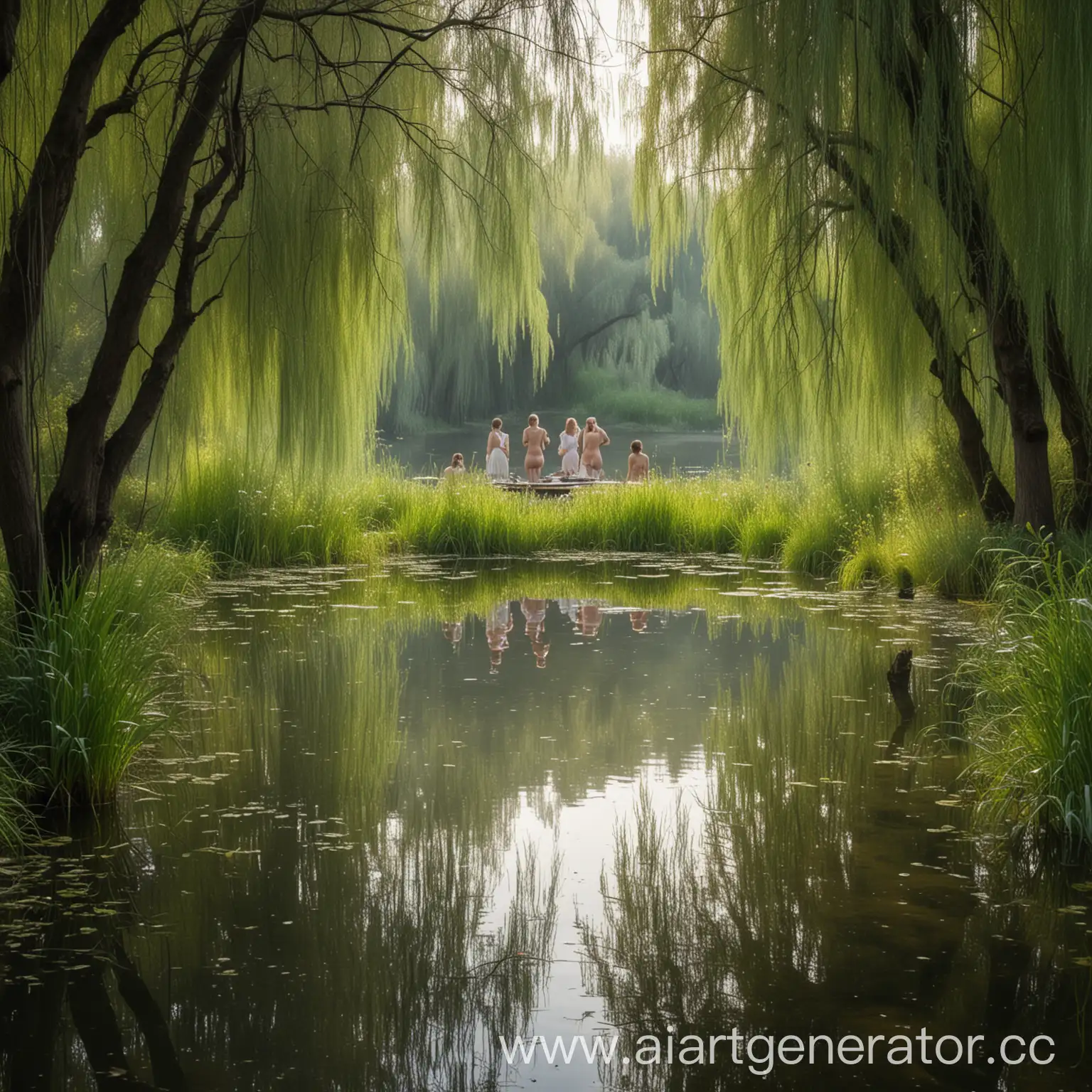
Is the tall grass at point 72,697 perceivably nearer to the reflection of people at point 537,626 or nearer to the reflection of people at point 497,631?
the reflection of people at point 497,631

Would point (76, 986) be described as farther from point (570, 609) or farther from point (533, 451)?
point (533, 451)

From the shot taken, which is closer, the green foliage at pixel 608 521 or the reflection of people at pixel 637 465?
the green foliage at pixel 608 521

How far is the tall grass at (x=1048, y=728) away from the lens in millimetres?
3893

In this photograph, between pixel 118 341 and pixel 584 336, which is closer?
pixel 118 341

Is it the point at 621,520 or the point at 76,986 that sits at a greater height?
the point at 621,520

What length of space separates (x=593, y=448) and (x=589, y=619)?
1190 centimetres

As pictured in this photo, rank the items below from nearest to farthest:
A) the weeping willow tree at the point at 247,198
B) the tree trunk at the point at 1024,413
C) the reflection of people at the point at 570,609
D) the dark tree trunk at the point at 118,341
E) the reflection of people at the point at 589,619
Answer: the weeping willow tree at the point at 247,198, the dark tree trunk at the point at 118,341, the tree trunk at the point at 1024,413, the reflection of people at the point at 589,619, the reflection of people at the point at 570,609

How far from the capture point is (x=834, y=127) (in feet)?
16.2

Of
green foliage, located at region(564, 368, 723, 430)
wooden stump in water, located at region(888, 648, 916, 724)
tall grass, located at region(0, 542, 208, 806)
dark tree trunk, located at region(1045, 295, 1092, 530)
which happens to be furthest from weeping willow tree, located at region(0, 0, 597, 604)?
green foliage, located at region(564, 368, 723, 430)

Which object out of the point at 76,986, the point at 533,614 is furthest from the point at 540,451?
the point at 76,986

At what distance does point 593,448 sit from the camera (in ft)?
68.0

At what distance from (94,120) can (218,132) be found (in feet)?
3.30

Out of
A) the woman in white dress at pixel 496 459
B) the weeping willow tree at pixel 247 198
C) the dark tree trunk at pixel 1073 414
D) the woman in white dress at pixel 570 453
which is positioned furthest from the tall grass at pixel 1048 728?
the woman in white dress at pixel 570 453

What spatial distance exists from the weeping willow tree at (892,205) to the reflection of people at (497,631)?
2016 mm
